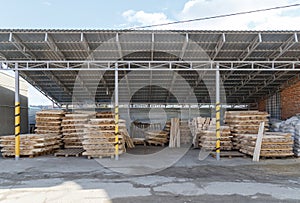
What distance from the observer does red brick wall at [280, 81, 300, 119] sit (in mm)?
14047

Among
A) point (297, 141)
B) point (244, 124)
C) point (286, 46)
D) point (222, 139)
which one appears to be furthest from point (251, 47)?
point (297, 141)

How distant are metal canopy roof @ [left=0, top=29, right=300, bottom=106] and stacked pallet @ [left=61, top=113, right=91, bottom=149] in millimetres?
2381

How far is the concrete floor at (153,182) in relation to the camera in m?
5.61

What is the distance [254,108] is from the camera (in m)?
19.2

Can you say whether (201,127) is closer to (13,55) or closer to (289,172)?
(289,172)

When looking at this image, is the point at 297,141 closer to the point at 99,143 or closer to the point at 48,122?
the point at 99,143

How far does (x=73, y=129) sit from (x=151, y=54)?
17.8 ft

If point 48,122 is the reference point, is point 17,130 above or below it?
below

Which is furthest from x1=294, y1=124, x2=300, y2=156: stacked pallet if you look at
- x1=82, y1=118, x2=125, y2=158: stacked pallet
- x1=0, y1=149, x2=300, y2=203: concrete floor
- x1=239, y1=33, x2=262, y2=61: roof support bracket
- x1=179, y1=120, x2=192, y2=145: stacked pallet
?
x1=82, y1=118, x2=125, y2=158: stacked pallet

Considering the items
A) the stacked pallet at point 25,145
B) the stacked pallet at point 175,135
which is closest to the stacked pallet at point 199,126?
the stacked pallet at point 175,135

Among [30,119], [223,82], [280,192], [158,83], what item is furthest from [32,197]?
[30,119]

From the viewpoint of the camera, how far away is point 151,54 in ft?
36.7

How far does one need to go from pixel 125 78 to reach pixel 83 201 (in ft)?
30.9

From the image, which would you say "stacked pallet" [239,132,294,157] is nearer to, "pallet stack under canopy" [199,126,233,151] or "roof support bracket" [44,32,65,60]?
"pallet stack under canopy" [199,126,233,151]
